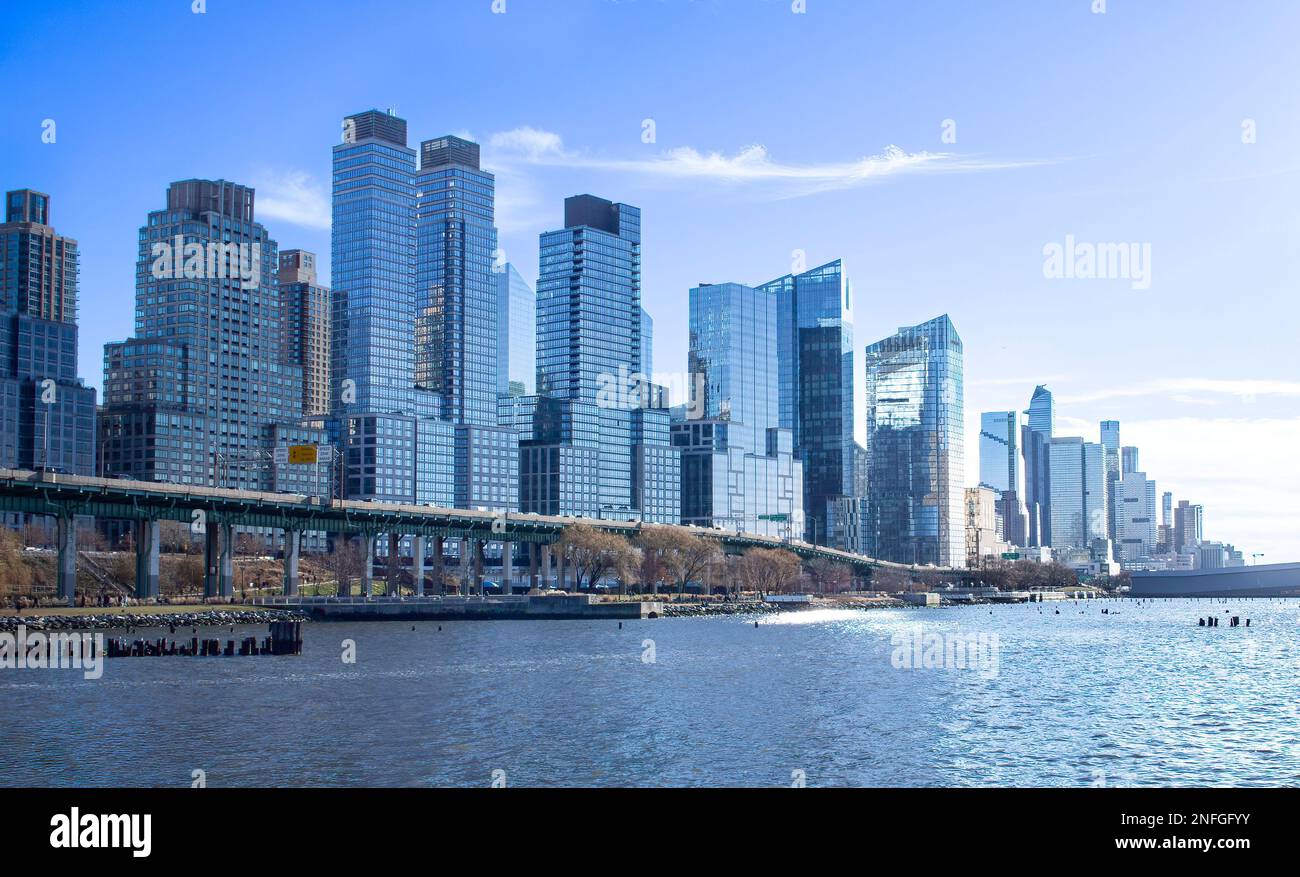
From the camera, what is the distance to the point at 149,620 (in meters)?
130

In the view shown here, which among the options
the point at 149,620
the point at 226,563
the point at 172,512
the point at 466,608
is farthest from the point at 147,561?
the point at 466,608

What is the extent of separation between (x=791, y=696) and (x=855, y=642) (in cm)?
5464

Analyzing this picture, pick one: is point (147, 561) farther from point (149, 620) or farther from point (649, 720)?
point (649, 720)

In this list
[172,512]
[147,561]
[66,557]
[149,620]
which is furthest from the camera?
[172,512]

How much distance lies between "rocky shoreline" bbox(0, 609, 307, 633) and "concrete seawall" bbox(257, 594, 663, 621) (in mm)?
8765

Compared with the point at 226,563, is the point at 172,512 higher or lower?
higher

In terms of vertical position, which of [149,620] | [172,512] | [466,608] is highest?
[172,512]

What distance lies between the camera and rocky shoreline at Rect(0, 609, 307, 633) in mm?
117137

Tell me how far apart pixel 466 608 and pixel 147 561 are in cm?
4269

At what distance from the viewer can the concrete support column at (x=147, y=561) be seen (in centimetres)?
15312
